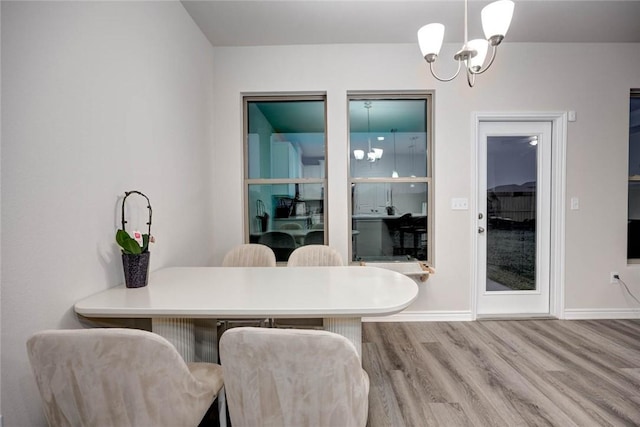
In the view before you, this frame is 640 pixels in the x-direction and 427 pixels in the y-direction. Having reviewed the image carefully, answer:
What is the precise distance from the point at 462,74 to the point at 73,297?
342 centimetres

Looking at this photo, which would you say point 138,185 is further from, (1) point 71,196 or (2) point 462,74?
(2) point 462,74

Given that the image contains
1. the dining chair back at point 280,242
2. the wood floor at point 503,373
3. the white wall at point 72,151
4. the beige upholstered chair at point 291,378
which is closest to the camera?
the beige upholstered chair at point 291,378

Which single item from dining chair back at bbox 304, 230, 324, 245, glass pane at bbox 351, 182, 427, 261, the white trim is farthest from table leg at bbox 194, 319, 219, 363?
the white trim

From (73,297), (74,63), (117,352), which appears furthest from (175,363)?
(74,63)

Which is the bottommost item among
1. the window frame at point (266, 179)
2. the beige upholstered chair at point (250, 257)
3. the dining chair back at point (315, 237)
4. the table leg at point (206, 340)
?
the table leg at point (206, 340)

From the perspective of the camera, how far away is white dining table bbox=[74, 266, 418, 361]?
3.72 feet

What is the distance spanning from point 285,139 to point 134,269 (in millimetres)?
1999

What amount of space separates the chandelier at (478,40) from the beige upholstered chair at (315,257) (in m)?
1.40

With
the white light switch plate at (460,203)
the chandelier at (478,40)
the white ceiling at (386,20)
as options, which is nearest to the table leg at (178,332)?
the chandelier at (478,40)

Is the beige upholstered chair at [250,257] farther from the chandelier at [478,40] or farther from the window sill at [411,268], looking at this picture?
the chandelier at [478,40]

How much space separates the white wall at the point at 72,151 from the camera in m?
1.04

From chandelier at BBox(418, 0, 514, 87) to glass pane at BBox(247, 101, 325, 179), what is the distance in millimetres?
1499

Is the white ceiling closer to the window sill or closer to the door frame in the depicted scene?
the door frame

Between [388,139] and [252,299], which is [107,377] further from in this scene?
[388,139]
